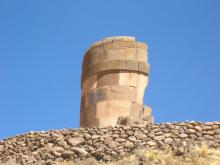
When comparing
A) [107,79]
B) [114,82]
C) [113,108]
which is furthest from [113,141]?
[107,79]

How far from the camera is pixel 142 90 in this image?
17.5 m

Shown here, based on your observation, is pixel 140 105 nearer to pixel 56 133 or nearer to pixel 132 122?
pixel 132 122

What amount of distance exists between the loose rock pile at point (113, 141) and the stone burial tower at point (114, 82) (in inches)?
80.0

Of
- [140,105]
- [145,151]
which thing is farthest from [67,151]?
[140,105]

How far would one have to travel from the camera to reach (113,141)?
14.5 m

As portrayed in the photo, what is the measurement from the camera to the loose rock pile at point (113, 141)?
14.3 metres

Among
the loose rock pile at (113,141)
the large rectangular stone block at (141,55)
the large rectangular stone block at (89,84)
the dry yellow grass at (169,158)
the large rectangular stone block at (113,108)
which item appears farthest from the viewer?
the large rectangular stone block at (89,84)

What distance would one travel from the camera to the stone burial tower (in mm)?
17094

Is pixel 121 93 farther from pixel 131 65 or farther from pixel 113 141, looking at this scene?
pixel 113 141

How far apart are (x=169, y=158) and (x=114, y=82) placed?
15.0 ft

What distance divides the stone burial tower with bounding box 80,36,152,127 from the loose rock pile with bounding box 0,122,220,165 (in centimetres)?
203

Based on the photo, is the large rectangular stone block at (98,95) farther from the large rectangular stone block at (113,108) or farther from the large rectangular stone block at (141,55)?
the large rectangular stone block at (141,55)

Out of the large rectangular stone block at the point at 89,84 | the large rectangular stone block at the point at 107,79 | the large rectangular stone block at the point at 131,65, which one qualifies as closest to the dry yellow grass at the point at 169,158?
the large rectangular stone block at the point at 107,79

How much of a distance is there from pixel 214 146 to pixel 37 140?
4591mm
